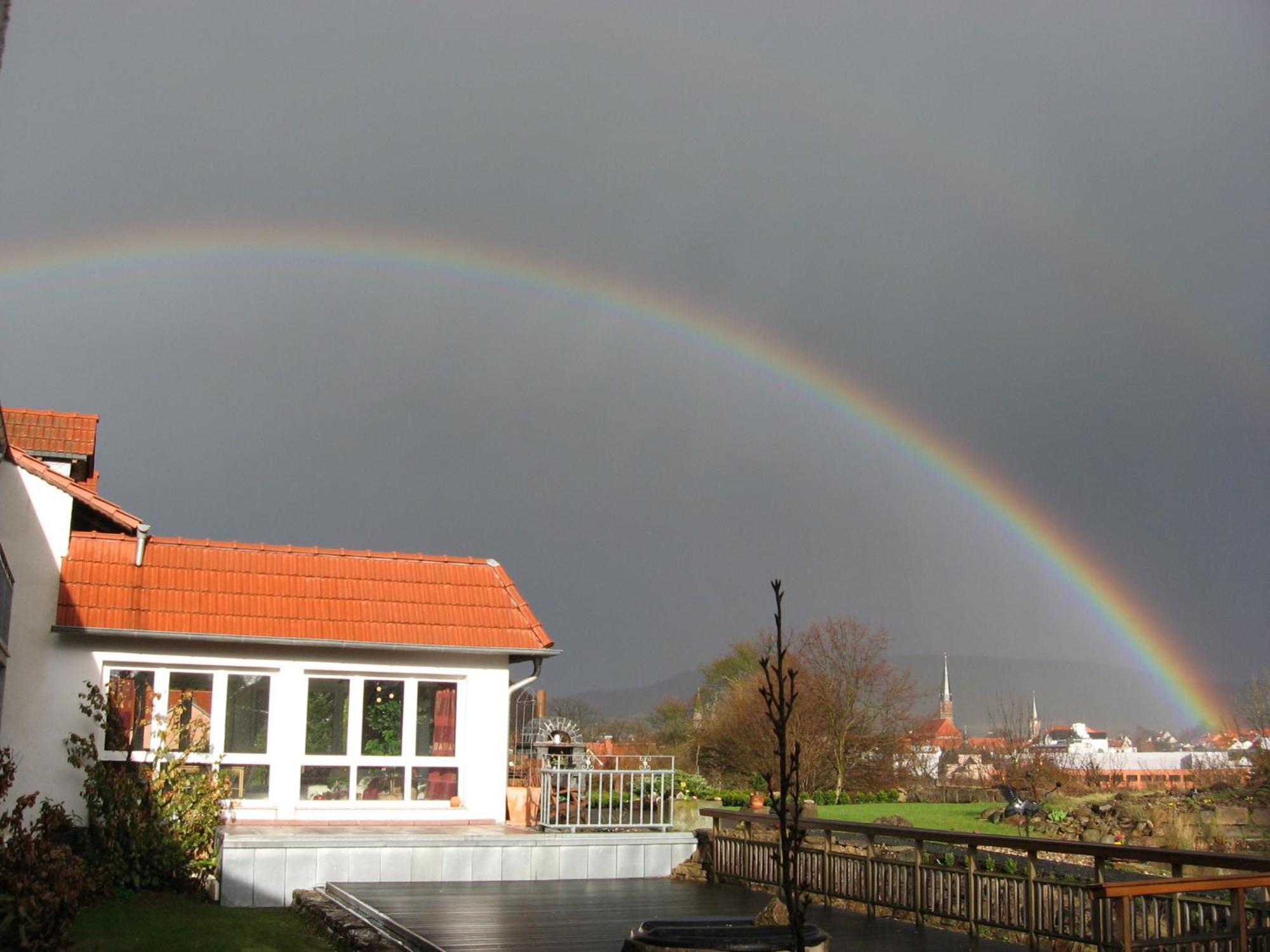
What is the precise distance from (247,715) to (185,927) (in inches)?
186

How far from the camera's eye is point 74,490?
1563cm

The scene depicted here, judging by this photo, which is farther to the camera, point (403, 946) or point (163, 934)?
point (163, 934)

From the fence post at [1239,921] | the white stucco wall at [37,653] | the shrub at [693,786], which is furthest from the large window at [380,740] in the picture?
the fence post at [1239,921]

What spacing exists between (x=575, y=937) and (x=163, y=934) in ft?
12.3

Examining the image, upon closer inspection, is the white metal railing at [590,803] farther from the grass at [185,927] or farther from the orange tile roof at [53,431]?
the orange tile roof at [53,431]

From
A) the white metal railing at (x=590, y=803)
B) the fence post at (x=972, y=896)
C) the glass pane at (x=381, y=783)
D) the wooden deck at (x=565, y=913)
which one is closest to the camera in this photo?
the wooden deck at (x=565, y=913)

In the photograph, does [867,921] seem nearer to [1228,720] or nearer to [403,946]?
[403,946]

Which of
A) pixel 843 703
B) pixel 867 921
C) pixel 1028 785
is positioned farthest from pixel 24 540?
pixel 843 703

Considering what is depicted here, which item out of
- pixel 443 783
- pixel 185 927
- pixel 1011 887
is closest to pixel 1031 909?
pixel 1011 887

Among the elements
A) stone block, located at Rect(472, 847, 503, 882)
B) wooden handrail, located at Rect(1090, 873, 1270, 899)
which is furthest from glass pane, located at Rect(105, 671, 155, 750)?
wooden handrail, located at Rect(1090, 873, 1270, 899)

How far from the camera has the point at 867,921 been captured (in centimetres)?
1088

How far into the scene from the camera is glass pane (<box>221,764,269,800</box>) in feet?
50.3

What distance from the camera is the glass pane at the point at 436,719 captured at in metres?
16.5

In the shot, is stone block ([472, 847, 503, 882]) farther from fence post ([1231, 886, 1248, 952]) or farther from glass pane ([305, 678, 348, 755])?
fence post ([1231, 886, 1248, 952])
